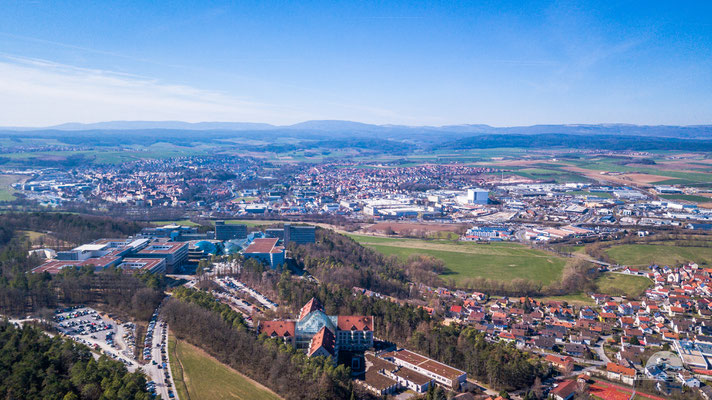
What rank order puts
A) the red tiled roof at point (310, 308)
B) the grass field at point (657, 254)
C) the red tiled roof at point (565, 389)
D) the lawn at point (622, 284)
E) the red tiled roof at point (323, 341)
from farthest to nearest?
the grass field at point (657, 254), the lawn at point (622, 284), the red tiled roof at point (310, 308), the red tiled roof at point (323, 341), the red tiled roof at point (565, 389)

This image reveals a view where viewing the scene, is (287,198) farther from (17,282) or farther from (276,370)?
(276,370)

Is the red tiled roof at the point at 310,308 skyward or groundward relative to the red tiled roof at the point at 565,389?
skyward

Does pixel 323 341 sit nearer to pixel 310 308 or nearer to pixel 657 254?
pixel 310 308

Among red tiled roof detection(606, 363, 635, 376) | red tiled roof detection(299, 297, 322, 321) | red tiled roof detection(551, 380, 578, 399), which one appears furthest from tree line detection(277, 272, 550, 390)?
red tiled roof detection(606, 363, 635, 376)

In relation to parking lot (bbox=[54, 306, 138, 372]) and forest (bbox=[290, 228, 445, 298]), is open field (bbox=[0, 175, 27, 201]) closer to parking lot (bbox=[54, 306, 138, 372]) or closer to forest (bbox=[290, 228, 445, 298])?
forest (bbox=[290, 228, 445, 298])

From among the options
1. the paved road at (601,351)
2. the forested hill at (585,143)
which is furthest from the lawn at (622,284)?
the forested hill at (585,143)

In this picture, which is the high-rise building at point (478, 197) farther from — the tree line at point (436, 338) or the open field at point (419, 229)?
the tree line at point (436, 338)
